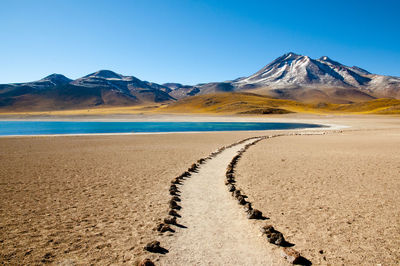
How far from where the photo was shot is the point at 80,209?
934 centimetres

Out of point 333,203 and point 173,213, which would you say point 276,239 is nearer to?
point 173,213

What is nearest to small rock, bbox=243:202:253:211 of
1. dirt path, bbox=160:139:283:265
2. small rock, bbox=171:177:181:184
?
dirt path, bbox=160:139:283:265

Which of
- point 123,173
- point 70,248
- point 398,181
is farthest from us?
point 123,173

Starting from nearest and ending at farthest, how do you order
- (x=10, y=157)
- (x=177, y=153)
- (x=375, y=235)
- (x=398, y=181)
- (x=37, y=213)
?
(x=375, y=235), (x=37, y=213), (x=398, y=181), (x=10, y=157), (x=177, y=153)

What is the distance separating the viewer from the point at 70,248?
263 inches

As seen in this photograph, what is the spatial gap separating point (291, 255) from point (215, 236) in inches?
81.7

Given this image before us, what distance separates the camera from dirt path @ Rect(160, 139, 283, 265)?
6160 millimetres

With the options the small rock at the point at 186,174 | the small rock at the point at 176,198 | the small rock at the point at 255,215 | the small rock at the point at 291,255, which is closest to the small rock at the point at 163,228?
the small rock at the point at 176,198

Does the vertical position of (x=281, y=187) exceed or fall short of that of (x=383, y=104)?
it falls short

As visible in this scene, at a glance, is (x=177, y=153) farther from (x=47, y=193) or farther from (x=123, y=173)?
(x=47, y=193)

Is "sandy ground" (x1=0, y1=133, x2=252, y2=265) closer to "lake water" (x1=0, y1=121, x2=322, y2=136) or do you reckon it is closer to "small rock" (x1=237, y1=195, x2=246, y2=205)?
"small rock" (x1=237, y1=195, x2=246, y2=205)

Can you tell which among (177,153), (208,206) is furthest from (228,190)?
(177,153)

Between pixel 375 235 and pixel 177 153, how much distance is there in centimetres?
1643

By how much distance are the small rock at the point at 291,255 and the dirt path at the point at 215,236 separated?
0.73 ft
